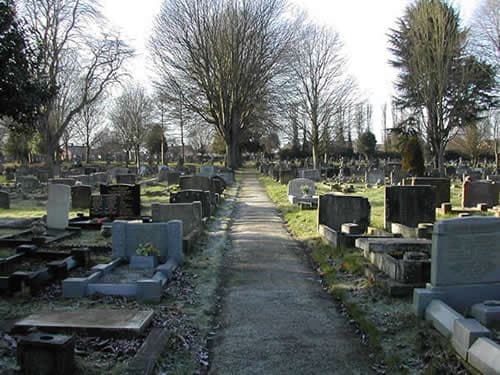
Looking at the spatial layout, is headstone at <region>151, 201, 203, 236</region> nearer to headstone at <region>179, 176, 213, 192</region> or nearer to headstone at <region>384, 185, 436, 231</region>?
headstone at <region>384, 185, 436, 231</region>

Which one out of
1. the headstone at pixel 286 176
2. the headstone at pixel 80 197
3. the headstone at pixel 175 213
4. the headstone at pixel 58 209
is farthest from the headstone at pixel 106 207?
the headstone at pixel 286 176

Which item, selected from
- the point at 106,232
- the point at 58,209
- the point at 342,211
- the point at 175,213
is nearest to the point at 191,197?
the point at 175,213

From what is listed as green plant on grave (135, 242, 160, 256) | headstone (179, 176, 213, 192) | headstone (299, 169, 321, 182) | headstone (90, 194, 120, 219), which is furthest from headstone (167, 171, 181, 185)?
green plant on grave (135, 242, 160, 256)

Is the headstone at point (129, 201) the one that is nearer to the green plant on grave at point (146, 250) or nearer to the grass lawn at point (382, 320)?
the green plant on grave at point (146, 250)

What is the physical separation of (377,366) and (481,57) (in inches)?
1099

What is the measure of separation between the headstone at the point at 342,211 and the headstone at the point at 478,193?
22.8ft

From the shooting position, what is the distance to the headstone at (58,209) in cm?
1261

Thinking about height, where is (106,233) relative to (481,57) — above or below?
below

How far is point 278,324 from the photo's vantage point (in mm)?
5887

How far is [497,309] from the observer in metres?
4.87

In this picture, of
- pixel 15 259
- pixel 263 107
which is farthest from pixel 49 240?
pixel 263 107

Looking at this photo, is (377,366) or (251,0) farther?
(251,0)

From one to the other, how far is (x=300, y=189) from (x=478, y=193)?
679cm

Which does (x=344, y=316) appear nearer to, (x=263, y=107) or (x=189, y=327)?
(x=189, y=327)
